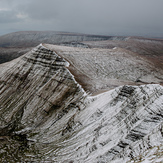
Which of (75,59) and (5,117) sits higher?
(75,59)

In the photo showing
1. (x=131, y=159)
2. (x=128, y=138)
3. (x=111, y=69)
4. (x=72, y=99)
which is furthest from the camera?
(x=111, y=69)

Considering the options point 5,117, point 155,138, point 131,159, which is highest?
point 155,138

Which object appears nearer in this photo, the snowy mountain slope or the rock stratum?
the rock stratum

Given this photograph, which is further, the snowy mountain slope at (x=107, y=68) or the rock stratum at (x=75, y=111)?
the snowy mountain slope at (x=107, y=68)

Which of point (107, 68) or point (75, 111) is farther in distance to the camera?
point (107, 68)

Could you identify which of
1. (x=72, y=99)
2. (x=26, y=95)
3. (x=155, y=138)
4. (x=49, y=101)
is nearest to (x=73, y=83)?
(x=72, y=99)

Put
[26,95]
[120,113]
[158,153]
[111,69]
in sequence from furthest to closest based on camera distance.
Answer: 1. [111,69]
2. [26,95]
3. [120,113]
4. [158,153]

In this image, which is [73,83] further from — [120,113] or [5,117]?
[5,117]

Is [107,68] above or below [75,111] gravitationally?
above
